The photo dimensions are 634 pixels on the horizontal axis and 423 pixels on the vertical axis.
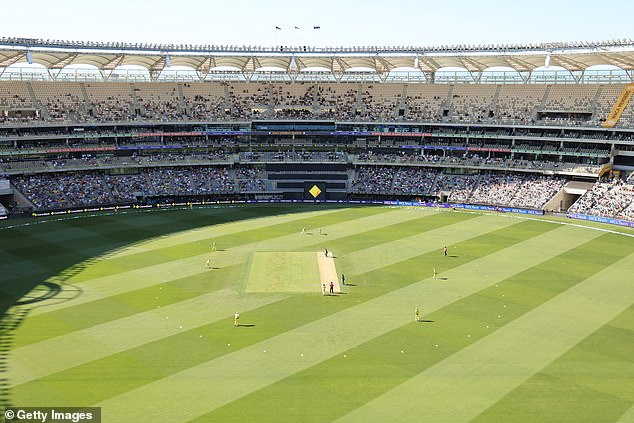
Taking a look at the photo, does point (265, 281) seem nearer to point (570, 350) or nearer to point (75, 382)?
point (75, 382)

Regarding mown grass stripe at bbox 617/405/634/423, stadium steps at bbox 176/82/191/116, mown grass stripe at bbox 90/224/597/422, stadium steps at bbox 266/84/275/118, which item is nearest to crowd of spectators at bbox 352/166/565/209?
stadium steps at bbox 266/84/275/118

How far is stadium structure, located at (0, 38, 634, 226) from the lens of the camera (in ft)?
241

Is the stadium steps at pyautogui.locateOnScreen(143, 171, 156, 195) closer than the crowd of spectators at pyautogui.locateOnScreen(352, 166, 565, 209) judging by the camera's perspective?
No

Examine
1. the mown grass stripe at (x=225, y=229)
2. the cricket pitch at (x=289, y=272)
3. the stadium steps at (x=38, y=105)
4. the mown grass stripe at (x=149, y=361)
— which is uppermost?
the stadium steps at (x=38, y=105)

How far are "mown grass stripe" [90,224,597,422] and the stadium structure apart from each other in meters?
37.5

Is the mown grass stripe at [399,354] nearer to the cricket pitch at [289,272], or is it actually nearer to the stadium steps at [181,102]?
the cricket pitch at [289,272]

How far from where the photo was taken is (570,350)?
1197 inches

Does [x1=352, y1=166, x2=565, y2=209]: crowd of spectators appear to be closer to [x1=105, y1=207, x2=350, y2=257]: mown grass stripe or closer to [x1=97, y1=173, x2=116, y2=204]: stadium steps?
[x1=105, y1=207, x2=350, y2=257]: mown grass stripe

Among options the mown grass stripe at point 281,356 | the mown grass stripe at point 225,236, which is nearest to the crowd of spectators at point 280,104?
the mown grass stripe at point 225,236

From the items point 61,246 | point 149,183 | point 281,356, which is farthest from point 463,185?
point 281,356

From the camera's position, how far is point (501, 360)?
95.8ft

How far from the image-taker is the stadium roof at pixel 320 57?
2859 inches

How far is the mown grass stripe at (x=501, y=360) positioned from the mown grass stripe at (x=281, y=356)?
5.19 meters

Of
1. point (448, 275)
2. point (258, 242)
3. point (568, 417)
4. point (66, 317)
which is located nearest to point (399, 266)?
point (448, 275)
